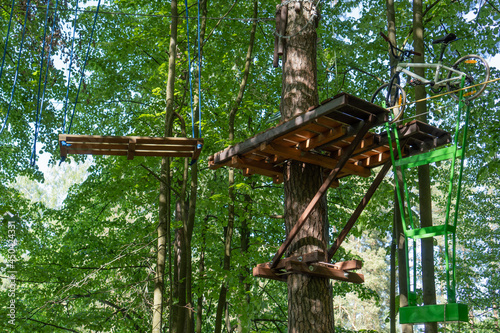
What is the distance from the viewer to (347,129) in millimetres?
4527

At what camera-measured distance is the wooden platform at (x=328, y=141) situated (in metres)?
4.30

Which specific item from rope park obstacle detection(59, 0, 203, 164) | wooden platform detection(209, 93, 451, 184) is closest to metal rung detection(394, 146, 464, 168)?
wooden platform detection(209, 93, 451, 184)

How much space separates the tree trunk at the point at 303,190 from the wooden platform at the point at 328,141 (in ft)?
0.93

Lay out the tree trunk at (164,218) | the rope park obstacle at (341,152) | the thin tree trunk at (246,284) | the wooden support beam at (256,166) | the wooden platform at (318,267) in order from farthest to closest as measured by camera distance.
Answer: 1. the thin tree trunk at (246,284)
2. the tree trunk at (164,218)
3. the wooden support beam at (256,166)
4. the wooden platform at (318,267)
5. the rope park obstacle at (341,152)

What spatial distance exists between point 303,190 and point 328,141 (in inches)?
24.3

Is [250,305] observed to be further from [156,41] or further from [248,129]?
[156,41]

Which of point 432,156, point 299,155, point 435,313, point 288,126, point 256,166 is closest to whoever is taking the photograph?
point 435,313

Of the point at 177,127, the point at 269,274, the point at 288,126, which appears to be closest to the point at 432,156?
the point at 288,126

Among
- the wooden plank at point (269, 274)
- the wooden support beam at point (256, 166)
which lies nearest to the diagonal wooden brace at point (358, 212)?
the wooden plank at point (269, 274)

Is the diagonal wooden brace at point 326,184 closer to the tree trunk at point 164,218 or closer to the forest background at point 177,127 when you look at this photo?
the tree trunk at point 164,218

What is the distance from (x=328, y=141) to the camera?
482 cm

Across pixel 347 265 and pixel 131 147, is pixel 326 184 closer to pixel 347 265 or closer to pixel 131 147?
pixel 347 265

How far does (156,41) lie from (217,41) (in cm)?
133

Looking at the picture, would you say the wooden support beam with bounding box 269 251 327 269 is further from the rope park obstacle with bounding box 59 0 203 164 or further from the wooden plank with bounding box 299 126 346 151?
the rope park obstacle with bounding box 59 0 203 164
